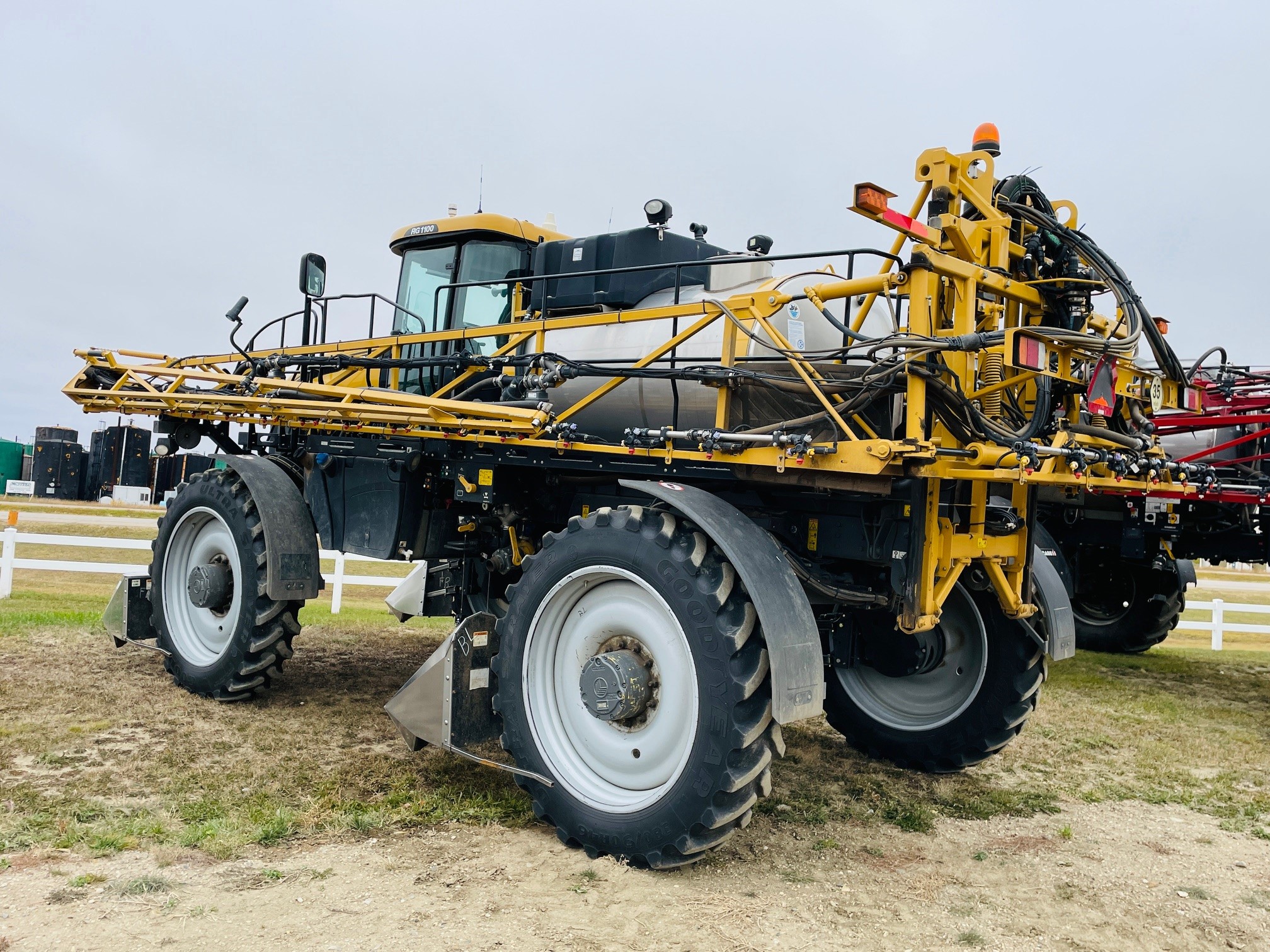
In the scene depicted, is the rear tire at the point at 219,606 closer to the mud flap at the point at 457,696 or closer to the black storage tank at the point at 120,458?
the mud flap at the point at 457,696

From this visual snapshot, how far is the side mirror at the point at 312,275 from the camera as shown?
6.64 m

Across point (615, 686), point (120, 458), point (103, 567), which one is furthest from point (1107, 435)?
point (120, 458)

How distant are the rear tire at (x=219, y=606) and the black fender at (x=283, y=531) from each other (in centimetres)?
12

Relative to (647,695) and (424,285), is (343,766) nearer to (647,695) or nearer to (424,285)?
(647,695)

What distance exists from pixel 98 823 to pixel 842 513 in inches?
149

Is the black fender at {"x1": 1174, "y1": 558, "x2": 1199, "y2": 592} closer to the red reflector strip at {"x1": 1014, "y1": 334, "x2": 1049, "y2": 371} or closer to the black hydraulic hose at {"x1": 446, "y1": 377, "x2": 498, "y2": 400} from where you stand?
the red reflector strip at {"x1": 1014, "y1": 334, "x2": 1049, "y2": 371}

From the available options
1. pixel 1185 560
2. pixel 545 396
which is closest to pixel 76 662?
pixel 545 396

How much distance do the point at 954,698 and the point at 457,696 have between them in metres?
3.04

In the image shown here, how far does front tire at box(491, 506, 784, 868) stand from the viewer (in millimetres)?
4020

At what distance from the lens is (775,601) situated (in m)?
4.09

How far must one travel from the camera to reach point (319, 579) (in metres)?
6.76

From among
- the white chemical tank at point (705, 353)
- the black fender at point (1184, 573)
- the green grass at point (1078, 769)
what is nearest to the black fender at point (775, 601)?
the white chemical tank at point (705, 353)

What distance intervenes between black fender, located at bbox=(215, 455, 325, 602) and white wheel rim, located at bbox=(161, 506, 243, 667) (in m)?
0.40

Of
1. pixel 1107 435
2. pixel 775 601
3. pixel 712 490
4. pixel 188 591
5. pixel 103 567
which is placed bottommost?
pixel 103 567
